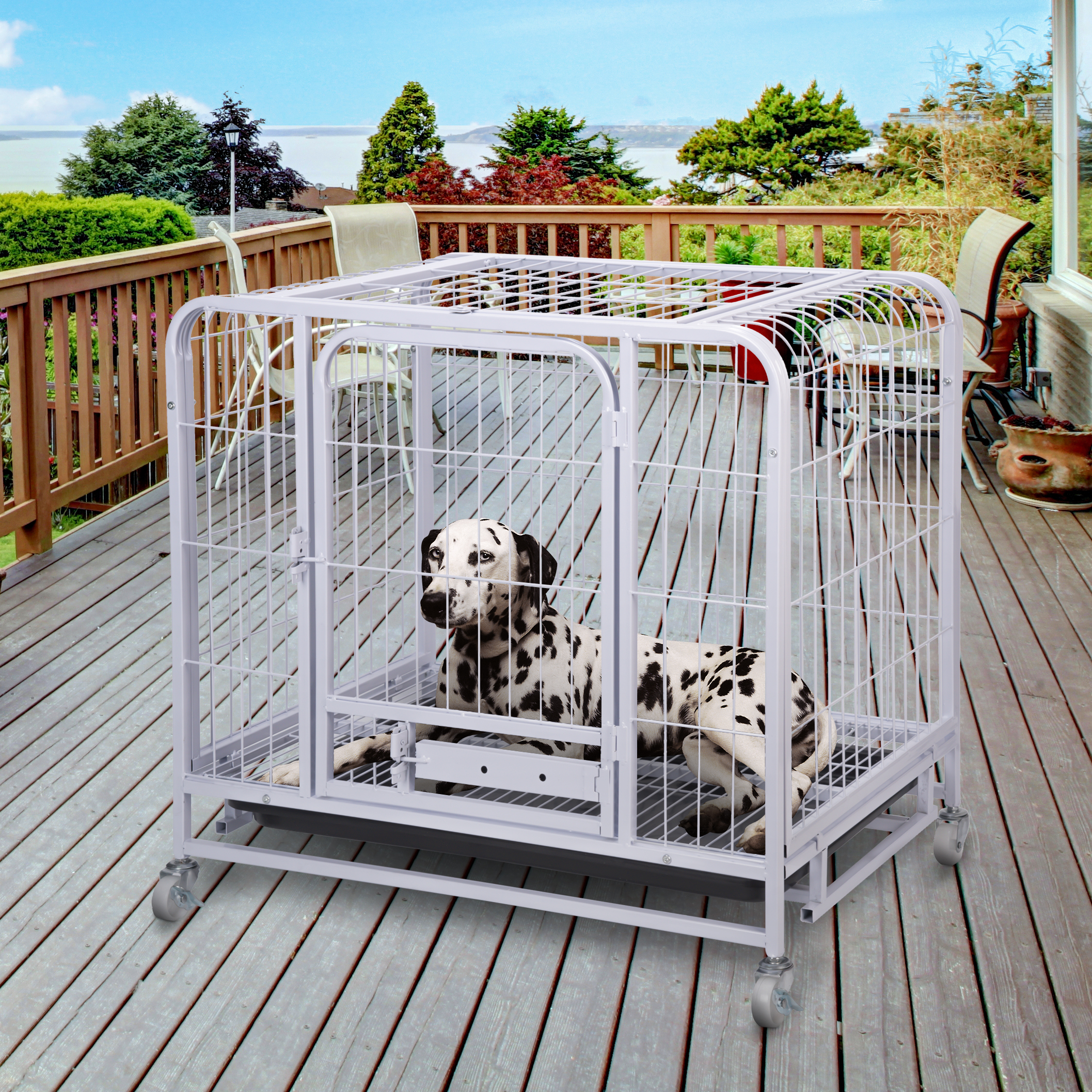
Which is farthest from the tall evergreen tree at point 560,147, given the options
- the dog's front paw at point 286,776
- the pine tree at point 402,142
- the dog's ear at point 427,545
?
the dog's front paw at point 286,776

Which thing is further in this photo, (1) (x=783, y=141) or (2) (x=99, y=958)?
(1) (x=783, y=141)

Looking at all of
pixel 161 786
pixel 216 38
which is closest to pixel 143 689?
pixel 161 786

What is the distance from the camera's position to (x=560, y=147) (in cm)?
2028

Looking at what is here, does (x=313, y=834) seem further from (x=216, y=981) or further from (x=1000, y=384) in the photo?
(x=1000, y=384)

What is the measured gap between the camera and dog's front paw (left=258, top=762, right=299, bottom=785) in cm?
244

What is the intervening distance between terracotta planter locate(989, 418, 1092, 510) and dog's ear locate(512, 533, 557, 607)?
3196mm

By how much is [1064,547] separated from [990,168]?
4.08 meters

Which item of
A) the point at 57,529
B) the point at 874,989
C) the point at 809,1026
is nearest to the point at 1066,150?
the point at 874,989

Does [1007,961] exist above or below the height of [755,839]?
below

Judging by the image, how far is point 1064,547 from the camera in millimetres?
4496

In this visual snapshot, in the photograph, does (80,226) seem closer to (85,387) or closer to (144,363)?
(144,363)

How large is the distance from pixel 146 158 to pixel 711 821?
23154 mm

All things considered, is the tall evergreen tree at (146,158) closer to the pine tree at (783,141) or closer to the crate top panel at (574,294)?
the pine tree at (783,141)

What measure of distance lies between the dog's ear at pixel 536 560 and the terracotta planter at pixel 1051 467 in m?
3.20
